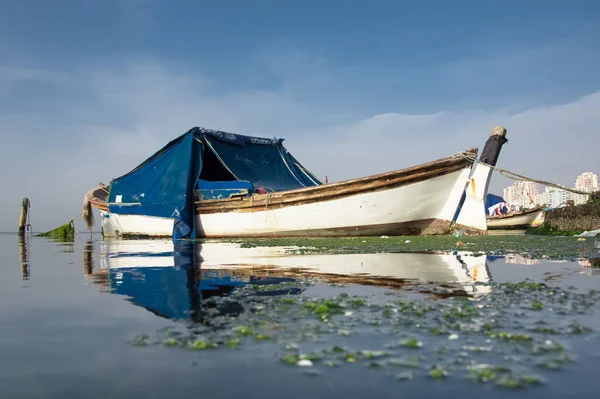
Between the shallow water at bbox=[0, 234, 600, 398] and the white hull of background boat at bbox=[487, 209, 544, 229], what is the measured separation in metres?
25.5

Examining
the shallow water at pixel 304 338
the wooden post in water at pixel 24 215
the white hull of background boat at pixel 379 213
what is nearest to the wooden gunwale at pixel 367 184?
the white hull of background boat at pixel 379 213

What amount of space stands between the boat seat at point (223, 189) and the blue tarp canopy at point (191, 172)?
0.35 m

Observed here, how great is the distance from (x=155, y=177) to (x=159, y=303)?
18191 millimetres

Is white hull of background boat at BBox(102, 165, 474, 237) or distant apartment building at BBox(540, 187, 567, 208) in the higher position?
distant apartment building at BBox(540, 187, 567, 208)

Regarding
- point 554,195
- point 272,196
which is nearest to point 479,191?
point 272,196

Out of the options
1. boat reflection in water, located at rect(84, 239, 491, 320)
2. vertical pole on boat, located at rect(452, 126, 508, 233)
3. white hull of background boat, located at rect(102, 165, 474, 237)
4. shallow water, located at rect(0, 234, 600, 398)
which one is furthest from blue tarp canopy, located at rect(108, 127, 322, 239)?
shallow water, located at rect(0, 234, 600, 398)

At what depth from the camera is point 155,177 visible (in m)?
20.8

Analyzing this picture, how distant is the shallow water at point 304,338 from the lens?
1814 mm

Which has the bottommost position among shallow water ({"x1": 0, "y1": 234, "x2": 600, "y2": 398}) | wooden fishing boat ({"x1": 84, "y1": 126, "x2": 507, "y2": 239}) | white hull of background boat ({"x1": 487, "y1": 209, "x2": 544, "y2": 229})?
shallow water ({"x1": 0, "y1": 234, "x2": 600, "y2": 398})

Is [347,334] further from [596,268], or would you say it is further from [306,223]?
[306,223]

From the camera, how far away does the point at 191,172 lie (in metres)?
19.7

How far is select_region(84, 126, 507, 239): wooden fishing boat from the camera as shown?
14.9 meters

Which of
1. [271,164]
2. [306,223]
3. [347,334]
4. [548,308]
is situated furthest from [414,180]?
[347,334]

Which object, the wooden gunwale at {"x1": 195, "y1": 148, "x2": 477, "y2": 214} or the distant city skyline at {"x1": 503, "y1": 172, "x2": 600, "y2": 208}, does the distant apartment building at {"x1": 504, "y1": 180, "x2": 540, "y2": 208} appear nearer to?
the distant city skyline at {"x1": 503, "y1": 172, "x2": 600, "y2": 208}
